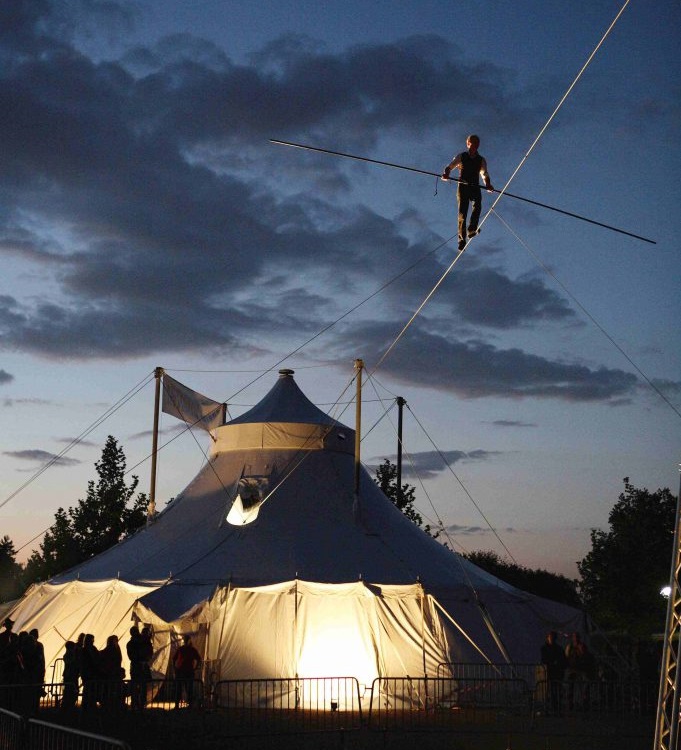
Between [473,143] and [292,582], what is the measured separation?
8.48m

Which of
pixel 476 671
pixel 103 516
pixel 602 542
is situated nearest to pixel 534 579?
pixel 602 542

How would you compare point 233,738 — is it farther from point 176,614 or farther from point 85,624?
point 85,624

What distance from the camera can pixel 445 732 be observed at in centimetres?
1407

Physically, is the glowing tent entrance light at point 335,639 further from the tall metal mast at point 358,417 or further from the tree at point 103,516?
the tree at point 103,516

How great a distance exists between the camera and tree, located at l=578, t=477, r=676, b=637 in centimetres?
3781

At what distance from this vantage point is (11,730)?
29.7 feet

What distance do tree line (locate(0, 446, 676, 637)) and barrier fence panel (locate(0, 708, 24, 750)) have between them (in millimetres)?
24445

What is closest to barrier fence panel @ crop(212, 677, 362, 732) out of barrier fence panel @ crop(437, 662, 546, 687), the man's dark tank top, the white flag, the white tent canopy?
the white tent canopy

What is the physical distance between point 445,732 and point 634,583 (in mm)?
25523

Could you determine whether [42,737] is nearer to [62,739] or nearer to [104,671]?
[62,739]

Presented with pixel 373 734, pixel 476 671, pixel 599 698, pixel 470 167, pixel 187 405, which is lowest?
pixel 373 734

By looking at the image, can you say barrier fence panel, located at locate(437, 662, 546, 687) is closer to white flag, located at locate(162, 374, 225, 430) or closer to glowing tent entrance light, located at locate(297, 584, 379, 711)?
glowing tent entrance light, located at locate(297, 584, 379, 711)

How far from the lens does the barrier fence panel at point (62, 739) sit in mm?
7090

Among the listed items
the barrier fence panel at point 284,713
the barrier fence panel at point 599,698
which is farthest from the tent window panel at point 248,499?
the barrier fence panel at point 599,698
